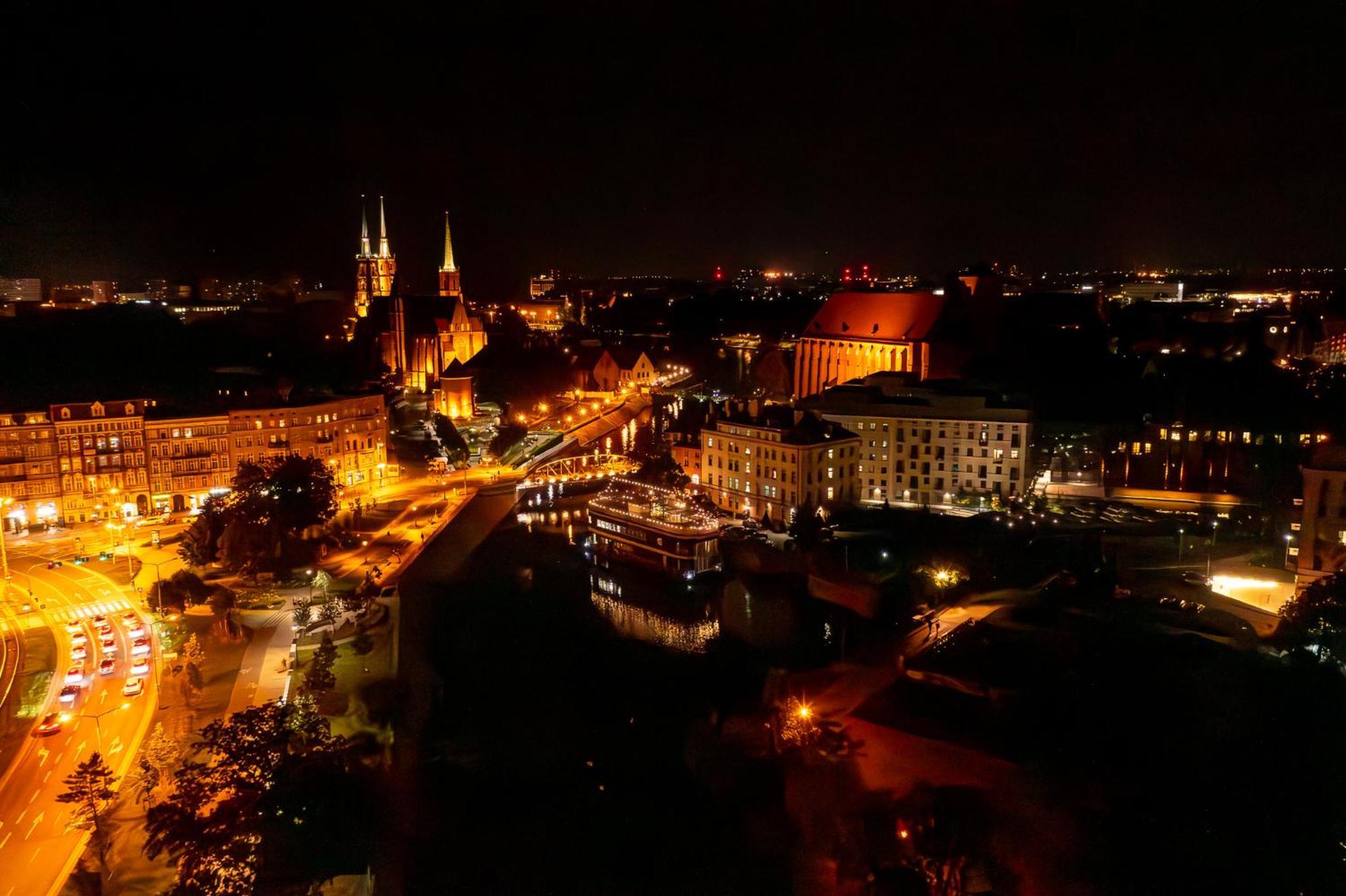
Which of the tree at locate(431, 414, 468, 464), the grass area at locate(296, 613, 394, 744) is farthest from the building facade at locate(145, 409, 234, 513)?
the grass area at locate(296, 613, 394, 744)

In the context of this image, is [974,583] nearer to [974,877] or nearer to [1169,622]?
[1169,622]

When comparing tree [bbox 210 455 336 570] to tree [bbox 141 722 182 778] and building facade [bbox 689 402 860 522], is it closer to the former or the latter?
tree [bbox 141 722 182 778]

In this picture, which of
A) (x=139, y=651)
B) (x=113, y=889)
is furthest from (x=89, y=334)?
(x=113, y=889)

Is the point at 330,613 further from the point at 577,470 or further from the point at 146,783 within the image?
the point at 577,470

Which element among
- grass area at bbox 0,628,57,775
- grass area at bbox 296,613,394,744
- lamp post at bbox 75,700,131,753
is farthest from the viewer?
grass area at bbox 296,613,394,744

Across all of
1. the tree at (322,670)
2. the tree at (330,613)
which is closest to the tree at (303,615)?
the tree at (330,613)

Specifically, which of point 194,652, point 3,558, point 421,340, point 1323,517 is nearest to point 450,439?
point 421,340

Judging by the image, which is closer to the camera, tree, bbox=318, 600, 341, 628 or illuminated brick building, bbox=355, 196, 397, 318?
tree, bbox=318, 600, 341, 628
